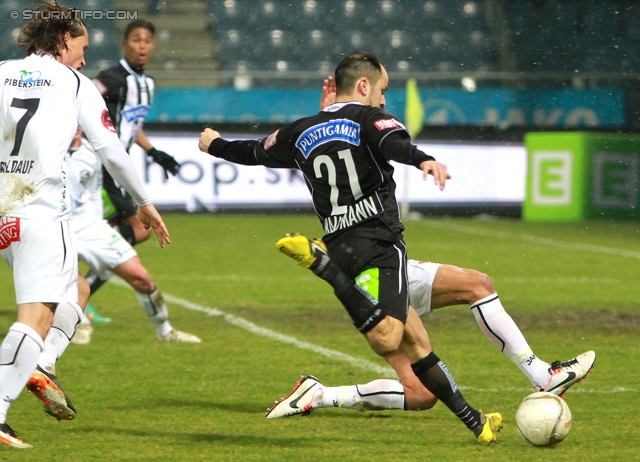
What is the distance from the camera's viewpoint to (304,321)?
28.4ft

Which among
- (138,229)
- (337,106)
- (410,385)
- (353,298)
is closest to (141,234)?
(138,229)

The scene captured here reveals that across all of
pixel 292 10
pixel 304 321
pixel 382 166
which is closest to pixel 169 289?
pixel 304 321

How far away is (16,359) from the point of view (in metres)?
4.51

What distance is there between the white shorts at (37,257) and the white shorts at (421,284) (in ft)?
5.68

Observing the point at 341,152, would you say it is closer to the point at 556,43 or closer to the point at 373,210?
the point at 373,210

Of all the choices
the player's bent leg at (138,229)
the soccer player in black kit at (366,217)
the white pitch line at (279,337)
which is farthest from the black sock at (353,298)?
the player's bent leg at (138,229)

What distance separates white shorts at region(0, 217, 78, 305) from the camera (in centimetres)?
450

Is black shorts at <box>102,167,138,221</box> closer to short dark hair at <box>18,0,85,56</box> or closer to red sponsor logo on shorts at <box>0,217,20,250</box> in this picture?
short dark hair at <box>18,0,85,56</box>

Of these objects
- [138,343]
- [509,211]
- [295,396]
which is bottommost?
[509,211]

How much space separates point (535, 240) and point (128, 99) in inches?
341

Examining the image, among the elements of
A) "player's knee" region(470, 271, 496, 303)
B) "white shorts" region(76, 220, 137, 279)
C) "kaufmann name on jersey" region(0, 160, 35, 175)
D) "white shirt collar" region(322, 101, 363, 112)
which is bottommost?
"white shorts" region(76, 220, 137, 279)

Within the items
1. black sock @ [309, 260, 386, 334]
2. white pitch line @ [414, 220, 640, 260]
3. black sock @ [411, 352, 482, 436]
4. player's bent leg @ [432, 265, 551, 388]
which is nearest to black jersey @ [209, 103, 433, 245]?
black sock @ [309, 260, 386, 334]

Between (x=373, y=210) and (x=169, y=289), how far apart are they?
239 inches

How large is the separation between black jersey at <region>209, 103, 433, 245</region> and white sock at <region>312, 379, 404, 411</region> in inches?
34.0
